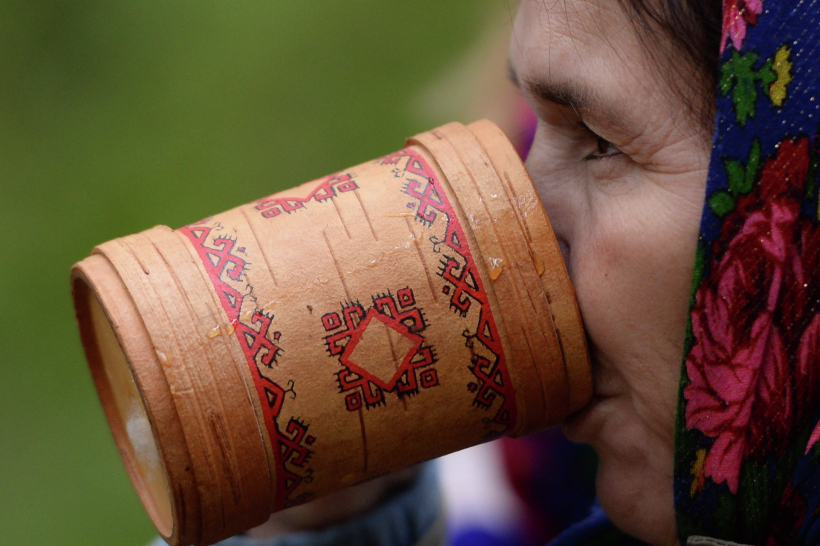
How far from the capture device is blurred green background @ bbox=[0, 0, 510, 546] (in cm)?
245

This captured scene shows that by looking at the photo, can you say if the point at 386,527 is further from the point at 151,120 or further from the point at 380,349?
the point at 151,120

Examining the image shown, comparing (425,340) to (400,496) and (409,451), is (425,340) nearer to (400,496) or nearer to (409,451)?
(409,451)

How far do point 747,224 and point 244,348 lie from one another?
51cm

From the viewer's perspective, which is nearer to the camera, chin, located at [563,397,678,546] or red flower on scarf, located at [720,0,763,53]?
red flower on scarf, located at [720,0,763,53]

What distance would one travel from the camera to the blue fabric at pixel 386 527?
50.0 inches

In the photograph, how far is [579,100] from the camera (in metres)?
0.84

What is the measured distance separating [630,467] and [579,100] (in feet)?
1.50

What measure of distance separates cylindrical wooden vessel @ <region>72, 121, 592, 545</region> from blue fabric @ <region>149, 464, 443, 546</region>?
43 centimetres

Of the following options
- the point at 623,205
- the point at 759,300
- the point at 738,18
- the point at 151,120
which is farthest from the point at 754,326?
the point at 151,120

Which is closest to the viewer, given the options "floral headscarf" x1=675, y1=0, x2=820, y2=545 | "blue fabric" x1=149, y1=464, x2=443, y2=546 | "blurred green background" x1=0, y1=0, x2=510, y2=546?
"floral headscarf" x1=675, y1=0, x2=820, y2=545

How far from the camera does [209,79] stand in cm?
277

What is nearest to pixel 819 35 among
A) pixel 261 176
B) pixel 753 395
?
pixel 753 395

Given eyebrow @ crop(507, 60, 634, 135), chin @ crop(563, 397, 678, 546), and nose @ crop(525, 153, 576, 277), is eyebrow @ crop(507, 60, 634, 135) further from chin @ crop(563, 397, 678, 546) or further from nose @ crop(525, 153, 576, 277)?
chin @ crop(563, 397, 678, 546)

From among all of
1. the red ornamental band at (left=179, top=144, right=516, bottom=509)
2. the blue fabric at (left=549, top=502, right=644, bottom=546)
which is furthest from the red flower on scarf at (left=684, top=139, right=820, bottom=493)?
the blue fabric at (left=549, top=502, right=644, bottom=546)
